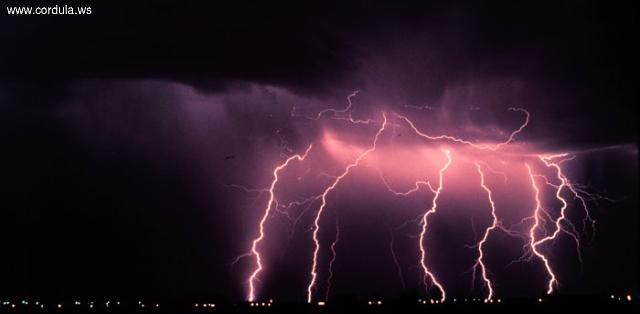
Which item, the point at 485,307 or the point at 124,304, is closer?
the point at 485,307

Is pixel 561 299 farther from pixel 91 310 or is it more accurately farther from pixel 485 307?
pixel 91 310

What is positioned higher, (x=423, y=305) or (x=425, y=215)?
Result: (x=425, y=215)

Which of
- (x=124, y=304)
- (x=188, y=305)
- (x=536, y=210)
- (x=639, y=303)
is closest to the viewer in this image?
(x=639, y=303)

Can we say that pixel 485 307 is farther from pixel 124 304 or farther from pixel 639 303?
pixel 124 304

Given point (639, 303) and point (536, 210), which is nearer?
point (639, 303)

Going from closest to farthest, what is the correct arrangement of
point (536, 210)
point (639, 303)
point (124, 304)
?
point (639, 303) → point (124, 304) → point (536, 210)

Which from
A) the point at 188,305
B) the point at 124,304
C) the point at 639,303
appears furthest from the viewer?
the point at 124,304

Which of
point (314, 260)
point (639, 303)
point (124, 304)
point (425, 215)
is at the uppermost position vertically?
point (425, 215)

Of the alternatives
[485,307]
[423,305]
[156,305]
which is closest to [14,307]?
[156,305]

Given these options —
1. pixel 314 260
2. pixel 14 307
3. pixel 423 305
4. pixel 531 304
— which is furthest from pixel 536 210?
pixel 14 307
